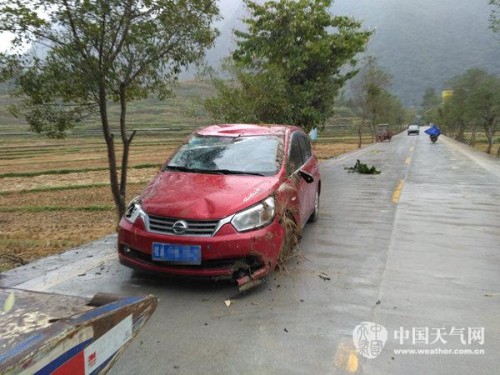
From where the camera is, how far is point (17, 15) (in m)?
5.40

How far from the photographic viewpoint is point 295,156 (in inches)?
238

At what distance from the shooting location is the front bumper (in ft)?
13.1

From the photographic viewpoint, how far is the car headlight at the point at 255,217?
4137 millimetres

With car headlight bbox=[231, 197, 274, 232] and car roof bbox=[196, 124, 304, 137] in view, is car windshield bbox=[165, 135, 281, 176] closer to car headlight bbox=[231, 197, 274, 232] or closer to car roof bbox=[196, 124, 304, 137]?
car roof bbox=[196, 124, 304, 137]

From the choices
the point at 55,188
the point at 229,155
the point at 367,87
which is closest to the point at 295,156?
the point at 229,155

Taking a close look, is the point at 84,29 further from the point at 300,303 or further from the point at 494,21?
the point at 494,21

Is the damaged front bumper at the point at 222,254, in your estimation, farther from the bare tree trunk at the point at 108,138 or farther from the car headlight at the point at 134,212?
the bare tree trunk at the point at 108,138

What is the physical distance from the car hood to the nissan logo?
57 mm

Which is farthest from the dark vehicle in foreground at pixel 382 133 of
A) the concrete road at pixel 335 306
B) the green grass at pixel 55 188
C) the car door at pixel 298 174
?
the car door at pixel 298 174

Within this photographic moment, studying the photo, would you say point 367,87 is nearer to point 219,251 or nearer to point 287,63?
point 287,63

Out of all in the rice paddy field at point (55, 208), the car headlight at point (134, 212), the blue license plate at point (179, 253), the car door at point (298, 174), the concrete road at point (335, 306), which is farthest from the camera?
the rice paddy field at point (55, 208)

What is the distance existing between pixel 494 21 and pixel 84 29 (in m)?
13.6

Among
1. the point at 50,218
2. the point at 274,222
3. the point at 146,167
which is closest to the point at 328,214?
the point at 274,222

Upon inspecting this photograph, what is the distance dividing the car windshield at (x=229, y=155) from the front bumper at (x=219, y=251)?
3.59 ft
